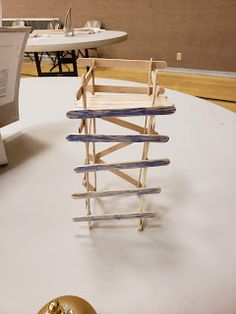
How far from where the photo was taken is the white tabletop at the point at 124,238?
38 centimetres

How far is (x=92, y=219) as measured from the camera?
0.47 m

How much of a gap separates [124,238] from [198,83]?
3.62m

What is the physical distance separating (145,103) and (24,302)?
328 mm

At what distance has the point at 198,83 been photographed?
12.5 ft

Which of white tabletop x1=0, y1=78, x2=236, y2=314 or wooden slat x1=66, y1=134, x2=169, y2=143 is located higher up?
wooden slat x1=66, y1=134, x2=169, y2=143

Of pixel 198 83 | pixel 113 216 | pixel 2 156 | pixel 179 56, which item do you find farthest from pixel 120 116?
pixel 179 56

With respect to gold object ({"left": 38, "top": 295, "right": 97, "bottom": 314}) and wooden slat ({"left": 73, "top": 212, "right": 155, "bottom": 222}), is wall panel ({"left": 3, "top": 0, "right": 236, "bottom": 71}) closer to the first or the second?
wooden slat ({"left": 73, "top": 212, "right": 155, "bottom": 222})

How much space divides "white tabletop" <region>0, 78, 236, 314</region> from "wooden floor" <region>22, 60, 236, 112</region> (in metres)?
2.54

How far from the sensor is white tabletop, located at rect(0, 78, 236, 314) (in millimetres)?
380

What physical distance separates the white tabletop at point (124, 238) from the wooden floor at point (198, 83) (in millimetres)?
2541

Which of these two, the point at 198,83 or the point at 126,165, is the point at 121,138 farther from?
the point at 198,83

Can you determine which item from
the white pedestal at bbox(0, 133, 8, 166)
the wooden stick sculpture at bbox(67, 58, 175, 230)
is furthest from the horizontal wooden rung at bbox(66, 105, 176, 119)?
the white pedestal at bbox(0, 133, 8, 166)

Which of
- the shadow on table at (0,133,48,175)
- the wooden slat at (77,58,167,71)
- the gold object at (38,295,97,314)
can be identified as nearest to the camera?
the gold object at (38,295,97,314)

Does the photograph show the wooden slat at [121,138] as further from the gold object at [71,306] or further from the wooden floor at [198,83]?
the wooden floor at [198,83]
